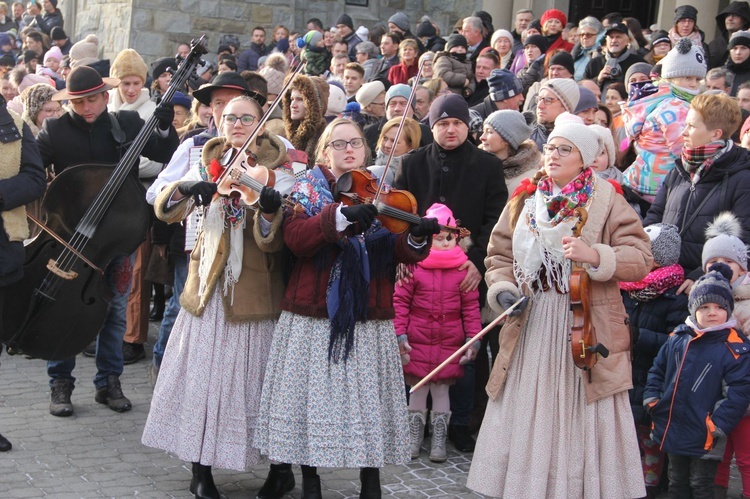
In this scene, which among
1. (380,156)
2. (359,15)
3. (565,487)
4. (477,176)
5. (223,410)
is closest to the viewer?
(565,487)

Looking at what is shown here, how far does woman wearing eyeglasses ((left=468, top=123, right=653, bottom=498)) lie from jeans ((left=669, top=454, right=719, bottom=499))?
0.54 meters

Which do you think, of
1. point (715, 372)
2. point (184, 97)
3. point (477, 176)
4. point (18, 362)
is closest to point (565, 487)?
point (715, 372)

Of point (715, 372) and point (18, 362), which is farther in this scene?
point (18, 362)

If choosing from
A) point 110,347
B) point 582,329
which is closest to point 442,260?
point 582,329

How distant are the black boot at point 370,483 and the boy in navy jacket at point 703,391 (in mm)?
1475

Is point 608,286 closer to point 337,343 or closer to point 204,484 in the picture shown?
point 337,343

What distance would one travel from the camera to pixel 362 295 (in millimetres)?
5492

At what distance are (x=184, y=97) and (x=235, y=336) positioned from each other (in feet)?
13.9

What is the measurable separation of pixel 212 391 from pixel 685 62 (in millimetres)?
4057

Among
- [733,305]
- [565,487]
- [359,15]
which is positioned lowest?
[565,487]

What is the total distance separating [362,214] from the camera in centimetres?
512

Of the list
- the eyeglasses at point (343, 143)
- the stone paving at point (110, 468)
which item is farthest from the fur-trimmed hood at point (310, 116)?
the stone paving at point (110, 468)

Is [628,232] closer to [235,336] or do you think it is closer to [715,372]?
[715,372]

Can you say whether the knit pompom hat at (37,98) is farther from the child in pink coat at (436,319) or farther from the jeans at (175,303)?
the child in pink coat at (436,319)
